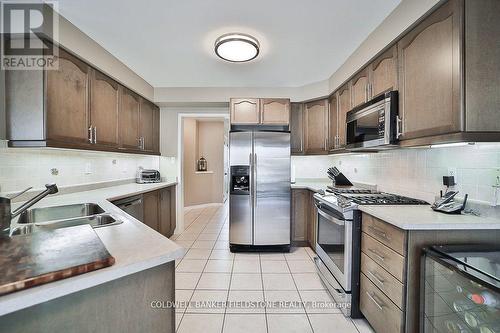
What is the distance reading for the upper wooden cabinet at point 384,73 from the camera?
1758mm

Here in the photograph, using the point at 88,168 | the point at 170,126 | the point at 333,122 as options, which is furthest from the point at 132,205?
the point at 333,122

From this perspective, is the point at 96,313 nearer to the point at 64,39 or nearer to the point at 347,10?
the point at 64,39

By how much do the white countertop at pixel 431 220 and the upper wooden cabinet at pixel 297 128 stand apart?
201 cm

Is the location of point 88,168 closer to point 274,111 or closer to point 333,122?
point 274,111

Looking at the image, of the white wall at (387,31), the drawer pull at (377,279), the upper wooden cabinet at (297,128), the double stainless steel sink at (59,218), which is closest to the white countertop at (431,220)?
the drawer pull at (377,279)

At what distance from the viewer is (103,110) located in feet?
7.68

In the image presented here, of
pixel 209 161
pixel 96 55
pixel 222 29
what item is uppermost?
pixel 222 29

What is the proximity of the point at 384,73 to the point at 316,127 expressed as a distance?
1471 millimetres

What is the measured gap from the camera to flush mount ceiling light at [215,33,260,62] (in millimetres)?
1978

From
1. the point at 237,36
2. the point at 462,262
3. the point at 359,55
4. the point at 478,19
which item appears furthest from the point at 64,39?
the point at 462,262

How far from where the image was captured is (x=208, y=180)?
246 inches

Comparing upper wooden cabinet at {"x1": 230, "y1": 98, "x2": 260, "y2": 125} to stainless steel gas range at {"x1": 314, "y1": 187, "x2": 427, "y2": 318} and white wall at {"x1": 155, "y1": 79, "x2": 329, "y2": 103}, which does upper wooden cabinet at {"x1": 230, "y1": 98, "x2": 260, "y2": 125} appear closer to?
white wall at {"x1": 155, "y1": 79, "x2": 329, "y2": 103}

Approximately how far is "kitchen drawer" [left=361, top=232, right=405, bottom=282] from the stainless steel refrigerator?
1418 millimetres

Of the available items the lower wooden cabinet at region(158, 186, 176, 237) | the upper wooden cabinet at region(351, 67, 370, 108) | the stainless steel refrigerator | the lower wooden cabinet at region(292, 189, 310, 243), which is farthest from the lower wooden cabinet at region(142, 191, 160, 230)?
the upper wooden cabinet at region(351, 67, 370, 108)
